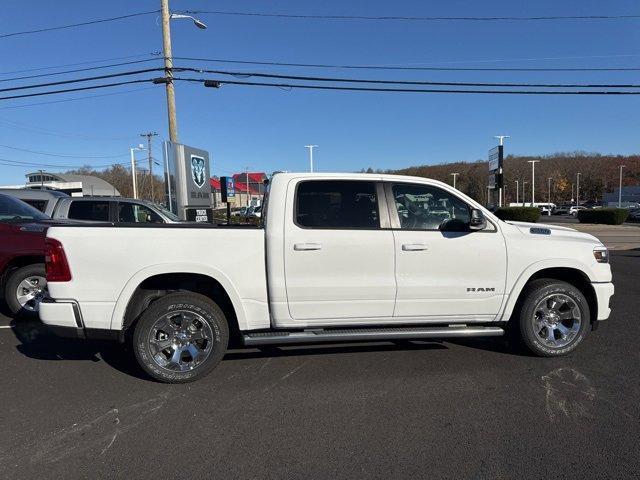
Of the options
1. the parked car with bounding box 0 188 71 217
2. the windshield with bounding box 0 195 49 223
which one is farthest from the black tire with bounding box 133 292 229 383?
the parked car with bounding box 0 188 71 217

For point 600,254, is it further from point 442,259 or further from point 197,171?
point 197,171

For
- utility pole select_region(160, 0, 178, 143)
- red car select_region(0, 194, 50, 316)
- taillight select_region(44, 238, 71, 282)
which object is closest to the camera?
taillight select_region(44, 238, 71, 282)

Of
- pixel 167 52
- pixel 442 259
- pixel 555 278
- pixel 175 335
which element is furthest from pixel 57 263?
pixel 167 52

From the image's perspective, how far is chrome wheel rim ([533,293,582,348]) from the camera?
15.5 ft

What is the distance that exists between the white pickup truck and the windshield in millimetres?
3716

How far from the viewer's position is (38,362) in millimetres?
4852

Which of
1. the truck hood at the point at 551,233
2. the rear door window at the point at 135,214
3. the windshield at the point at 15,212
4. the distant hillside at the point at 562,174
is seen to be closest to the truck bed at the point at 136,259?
the truck hood at the point at 551,233

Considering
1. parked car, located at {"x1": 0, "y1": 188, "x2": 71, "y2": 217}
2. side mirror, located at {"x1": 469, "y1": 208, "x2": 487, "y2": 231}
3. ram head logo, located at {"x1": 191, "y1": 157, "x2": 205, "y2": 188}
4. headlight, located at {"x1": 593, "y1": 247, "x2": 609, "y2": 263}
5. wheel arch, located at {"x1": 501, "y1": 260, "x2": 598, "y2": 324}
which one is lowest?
wheel arch, located at {"x1": 501, "y1": 260, "x2": 598, "y2": 324}

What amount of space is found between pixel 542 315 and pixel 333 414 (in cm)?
249

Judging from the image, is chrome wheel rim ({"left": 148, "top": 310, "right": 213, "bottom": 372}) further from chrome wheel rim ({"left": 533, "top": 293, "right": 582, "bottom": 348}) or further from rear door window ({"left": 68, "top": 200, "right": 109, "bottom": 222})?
rear door window ({"left": 68, "top": 200, "right": 109, "bottom": 222})

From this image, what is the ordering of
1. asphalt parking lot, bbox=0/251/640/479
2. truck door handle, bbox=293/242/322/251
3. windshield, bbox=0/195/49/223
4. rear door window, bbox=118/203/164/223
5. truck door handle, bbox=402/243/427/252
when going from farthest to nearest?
rear door window, bbox=118/203/164/223, windshield, bbox=0/195/49/223, truck door handle, bbox=402/243/427/252, truck door handle, bbox=293/242/322/251, asphalt parking lot, bbox=0/251/640/479

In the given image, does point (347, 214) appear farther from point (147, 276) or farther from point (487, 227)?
point (147, 276)

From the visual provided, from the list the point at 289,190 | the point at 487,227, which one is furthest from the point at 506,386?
the point at 289,190

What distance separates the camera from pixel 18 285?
6438 millimetres
